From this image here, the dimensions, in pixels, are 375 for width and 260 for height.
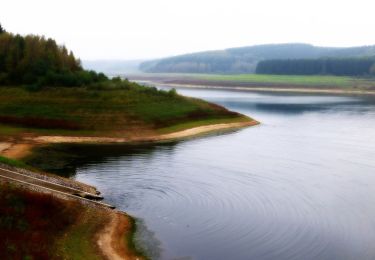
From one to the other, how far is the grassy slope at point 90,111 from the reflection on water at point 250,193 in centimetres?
1028

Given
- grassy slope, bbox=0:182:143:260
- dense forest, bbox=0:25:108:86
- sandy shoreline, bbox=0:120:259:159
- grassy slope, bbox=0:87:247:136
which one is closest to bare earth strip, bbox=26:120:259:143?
sandy shoreline, bbox=0:120:259:159

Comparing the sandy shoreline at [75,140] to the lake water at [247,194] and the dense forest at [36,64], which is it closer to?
the lake water at [247,194]

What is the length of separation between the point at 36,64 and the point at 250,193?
6310 centimetres

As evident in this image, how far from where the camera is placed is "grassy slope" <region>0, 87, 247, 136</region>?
77812 mm

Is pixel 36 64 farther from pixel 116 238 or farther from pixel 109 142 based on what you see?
pixel 116 238

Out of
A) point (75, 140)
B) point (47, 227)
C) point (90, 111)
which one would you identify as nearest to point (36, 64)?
point (90, 111)

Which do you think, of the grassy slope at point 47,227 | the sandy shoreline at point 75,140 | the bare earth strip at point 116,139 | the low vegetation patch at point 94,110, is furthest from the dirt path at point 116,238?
the low vegetation patch at point 94,110

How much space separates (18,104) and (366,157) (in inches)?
2269

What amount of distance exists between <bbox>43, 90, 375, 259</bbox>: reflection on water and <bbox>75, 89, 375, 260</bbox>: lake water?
79mm

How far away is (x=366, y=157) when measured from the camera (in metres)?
64.2

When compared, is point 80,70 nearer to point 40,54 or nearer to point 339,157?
point 40,54

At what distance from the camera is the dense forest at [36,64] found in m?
91.9

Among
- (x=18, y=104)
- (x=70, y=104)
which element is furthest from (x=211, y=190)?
(x=18, y=104)

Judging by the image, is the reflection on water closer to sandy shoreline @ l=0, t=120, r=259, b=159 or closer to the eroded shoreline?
the eroded shoreline
